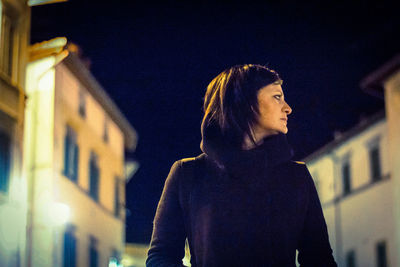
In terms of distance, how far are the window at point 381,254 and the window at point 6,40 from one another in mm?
14433

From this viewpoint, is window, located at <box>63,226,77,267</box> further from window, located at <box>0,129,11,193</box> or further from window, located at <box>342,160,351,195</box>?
window, located at <box>342,160,351,195</box>

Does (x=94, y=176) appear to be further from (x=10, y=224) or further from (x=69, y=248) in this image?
(x=10, y=224)

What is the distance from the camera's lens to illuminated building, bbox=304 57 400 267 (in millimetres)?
19969

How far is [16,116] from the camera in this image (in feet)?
49.9

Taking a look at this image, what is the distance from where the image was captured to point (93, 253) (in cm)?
2272

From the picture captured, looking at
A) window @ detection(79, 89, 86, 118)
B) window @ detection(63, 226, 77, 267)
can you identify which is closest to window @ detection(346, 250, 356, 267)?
window @ detection(63, 226, 77, 267)

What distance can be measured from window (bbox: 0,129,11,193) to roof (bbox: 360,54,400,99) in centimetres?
1161

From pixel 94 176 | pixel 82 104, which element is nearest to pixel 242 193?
pixel 82 104

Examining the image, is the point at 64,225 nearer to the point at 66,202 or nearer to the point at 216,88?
the point at 66,202

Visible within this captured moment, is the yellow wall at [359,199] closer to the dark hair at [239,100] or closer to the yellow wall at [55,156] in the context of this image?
the yellow wall at [55,156]

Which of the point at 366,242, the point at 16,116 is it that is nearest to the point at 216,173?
the point at 16,116

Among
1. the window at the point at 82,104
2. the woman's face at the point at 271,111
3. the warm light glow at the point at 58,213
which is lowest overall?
the woman's face at the point at 271,111

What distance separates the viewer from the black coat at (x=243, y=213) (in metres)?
1.90

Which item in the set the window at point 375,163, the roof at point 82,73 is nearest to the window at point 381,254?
the window at point 375,163
